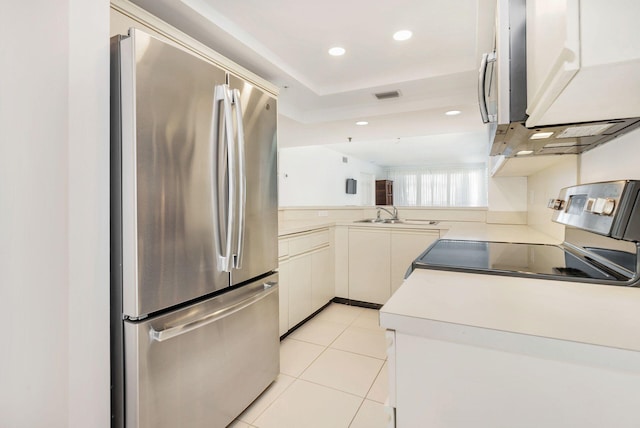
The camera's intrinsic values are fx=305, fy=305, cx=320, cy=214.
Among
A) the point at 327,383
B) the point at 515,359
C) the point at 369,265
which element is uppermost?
the point at 515,359

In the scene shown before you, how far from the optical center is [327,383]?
6.11 ft

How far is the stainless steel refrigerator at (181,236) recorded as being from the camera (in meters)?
1.04

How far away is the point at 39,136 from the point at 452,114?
3164 millimetres

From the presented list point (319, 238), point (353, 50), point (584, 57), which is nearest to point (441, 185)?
point (319, 238)

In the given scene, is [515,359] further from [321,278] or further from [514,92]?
[321,278]

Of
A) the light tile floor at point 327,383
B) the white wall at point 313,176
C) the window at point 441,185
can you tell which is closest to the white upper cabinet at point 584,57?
the light tile floor at point 327,383

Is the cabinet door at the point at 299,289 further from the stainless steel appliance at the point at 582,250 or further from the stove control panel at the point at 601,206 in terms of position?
the stove control panel at the point at 601,206

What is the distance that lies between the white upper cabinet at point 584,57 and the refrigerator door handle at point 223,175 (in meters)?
1.09

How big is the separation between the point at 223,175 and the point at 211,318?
2.02 ft

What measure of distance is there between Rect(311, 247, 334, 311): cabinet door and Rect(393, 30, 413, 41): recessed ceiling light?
1841 millimetres

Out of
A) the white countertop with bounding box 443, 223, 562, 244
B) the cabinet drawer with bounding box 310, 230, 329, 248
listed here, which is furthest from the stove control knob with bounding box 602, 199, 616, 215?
the cabinet drawer with bounding box 310, 230, 329, 248

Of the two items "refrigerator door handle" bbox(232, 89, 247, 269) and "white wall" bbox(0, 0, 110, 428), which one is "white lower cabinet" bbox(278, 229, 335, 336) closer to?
A: "refrigerator door handle" bbox(232, 89, 247, 269)

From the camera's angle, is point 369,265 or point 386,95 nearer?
point 386,95

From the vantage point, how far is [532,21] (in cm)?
80
